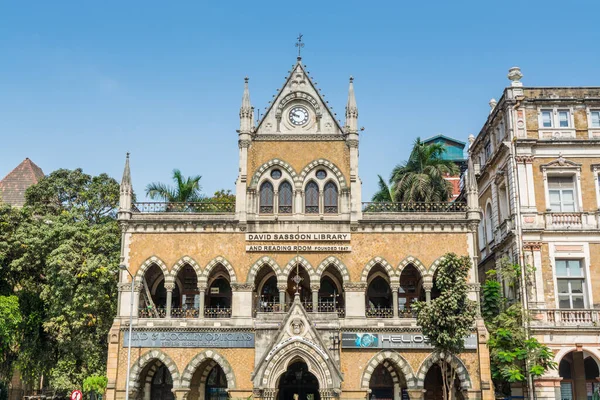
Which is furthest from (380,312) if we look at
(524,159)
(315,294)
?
(524,159)

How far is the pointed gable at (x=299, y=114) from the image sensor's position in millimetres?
35000

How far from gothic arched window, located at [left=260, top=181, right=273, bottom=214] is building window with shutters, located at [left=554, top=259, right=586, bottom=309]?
47.0ft

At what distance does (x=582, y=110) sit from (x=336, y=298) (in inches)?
625

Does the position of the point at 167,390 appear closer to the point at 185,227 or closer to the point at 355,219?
the point at 185,227

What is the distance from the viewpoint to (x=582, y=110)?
3384cm

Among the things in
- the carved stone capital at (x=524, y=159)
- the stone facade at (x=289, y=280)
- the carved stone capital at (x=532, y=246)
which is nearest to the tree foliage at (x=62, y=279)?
the stone facade at (x=289, y=280)

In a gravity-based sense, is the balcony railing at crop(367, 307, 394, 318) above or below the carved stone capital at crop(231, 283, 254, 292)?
below

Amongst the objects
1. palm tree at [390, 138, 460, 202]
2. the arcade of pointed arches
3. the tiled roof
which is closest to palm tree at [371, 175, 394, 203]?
palm tree at [390, 138, 460, 202]

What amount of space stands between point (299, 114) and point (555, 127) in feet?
43.1

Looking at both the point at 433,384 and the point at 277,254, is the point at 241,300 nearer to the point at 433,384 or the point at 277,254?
the point at 277,254

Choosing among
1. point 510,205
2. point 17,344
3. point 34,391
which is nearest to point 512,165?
point 510,205

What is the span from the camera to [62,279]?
3353 cm

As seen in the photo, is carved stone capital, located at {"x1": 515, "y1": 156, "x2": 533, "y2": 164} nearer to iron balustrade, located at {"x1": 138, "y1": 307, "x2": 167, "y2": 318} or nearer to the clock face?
the clock face

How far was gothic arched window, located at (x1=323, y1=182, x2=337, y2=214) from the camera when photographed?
112 ft
